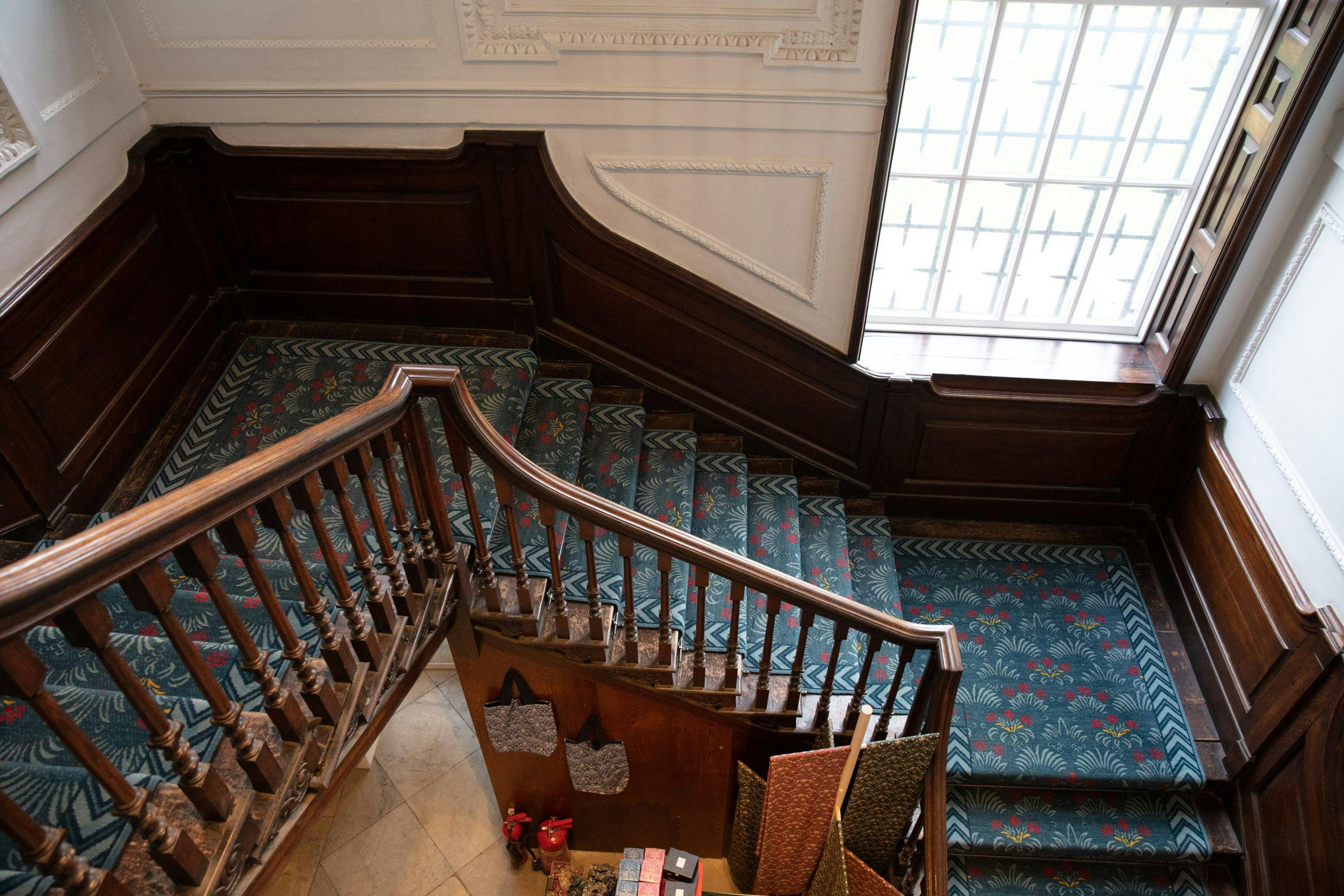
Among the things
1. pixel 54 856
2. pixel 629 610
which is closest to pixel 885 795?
pixel 629 610

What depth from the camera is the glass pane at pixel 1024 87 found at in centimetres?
373

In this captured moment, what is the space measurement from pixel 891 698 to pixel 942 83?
8.59ft

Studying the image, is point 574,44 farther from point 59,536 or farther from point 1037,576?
point 1037,576

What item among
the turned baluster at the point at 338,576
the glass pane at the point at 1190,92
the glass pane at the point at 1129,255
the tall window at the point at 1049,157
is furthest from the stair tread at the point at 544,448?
the glass pane at the point at 1190,92

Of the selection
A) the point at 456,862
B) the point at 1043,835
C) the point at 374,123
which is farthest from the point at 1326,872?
the point at 374,123

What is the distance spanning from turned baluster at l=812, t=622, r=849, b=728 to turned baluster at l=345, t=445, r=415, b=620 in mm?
1488

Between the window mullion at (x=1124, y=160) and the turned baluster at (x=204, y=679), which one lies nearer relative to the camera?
the turned baluster at (x=204, y=679)

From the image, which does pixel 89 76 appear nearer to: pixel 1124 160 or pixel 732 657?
pixel 732 657

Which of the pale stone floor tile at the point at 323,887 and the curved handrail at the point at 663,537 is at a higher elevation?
the curved handrail at the point at 663,537

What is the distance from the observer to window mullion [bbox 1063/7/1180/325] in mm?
3701

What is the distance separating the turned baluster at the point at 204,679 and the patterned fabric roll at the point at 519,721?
4.71 ft

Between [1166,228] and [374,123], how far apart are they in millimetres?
3645

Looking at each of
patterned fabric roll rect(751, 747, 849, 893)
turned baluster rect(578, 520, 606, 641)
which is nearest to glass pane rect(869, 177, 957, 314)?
turned baluster rect(578, 520, 606, 641)

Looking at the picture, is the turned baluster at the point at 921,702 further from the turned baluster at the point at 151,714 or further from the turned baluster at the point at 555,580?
the turned baluster at the point at 151,714
